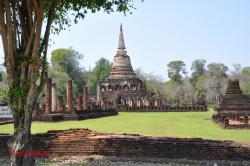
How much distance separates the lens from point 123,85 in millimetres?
54406

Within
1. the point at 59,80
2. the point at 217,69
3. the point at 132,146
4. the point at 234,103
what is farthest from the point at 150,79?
the point at 132,146

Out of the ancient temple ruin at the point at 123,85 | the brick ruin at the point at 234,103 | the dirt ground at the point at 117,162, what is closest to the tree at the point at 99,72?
the ancient temple ruin at the point at 123,85

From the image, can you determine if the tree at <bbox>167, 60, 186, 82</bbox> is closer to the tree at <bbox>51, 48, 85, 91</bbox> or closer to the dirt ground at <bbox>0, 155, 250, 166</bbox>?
the tree at <bbox>51, 48, 85, 91</bbox>

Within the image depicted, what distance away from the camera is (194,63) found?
101 meters

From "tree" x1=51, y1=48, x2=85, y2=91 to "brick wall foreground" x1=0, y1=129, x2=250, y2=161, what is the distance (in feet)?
194

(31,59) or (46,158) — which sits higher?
(31,59)

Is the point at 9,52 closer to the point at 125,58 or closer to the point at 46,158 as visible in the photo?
the point at 46,158

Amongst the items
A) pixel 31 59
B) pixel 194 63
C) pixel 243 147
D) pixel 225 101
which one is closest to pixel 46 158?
pixel 31 59

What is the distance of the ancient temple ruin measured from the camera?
52469 mm

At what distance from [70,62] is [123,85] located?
19273 millimetres

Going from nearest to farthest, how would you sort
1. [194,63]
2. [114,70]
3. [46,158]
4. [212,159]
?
[212,159]
[46,158]
[114,70]
[194,63]

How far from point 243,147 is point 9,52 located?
5373 mm

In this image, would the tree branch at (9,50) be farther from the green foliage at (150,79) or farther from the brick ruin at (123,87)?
the green foliage at (150,79)

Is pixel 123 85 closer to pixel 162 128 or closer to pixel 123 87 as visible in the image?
pixel 123 87
